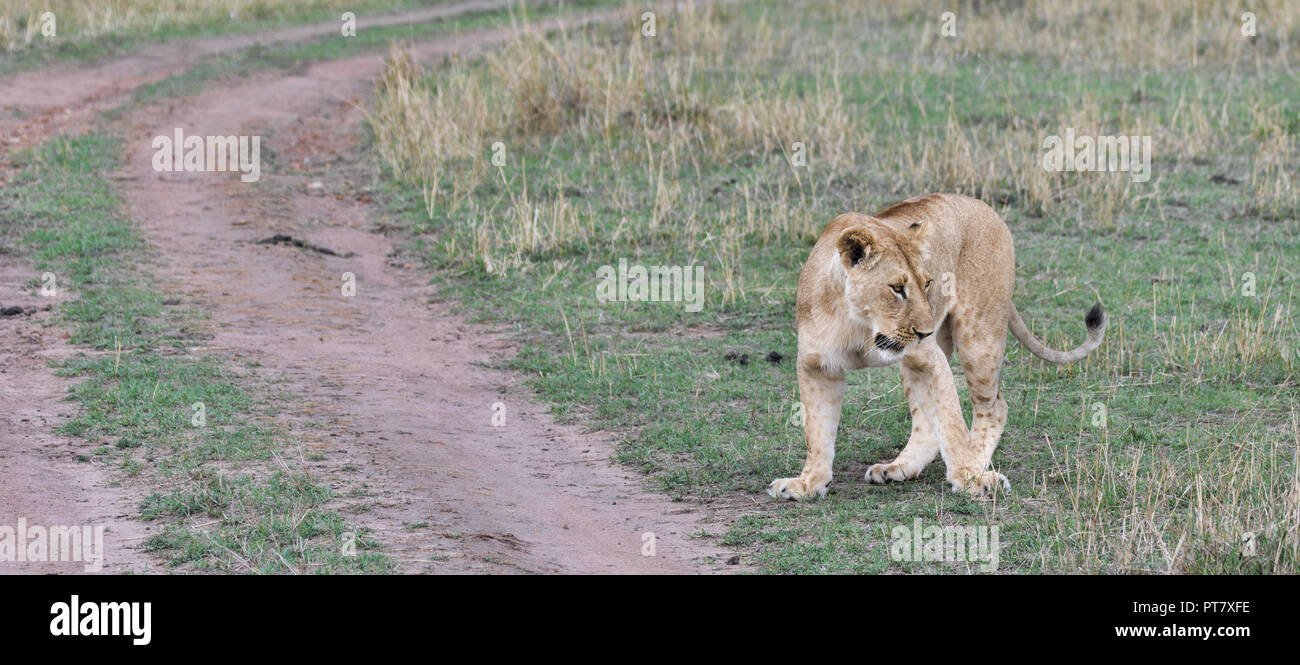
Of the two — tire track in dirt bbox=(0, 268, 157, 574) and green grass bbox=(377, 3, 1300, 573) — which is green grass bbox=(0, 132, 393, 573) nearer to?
tire track in dirt bbox=(0, 268, 157, 574)

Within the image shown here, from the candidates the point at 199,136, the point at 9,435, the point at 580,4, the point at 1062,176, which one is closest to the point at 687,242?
the point at 1062,176

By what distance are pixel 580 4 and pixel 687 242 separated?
14.4m

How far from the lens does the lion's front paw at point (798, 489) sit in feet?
21.4

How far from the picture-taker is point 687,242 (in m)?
11.4

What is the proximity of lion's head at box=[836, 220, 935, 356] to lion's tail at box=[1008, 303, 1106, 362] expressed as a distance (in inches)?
52.8

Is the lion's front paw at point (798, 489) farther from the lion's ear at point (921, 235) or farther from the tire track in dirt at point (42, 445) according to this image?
the tire track in dirt at point (42, 445)

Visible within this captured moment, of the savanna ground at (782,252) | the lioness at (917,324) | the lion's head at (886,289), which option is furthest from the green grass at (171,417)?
the lion's head at (886,289)

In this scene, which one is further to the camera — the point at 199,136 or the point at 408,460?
the point at 199,136

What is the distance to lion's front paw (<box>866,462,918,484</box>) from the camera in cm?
678

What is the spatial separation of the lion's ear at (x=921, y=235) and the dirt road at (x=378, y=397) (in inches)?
56.1

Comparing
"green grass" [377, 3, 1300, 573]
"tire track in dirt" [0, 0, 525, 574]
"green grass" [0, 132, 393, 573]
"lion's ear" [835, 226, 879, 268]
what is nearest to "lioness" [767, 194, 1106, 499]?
"lion's ear" [835, 226, 879, 268]

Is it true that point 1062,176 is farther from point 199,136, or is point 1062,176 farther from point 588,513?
point 199,136

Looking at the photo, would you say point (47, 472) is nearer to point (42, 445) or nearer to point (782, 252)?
point (42, 445)
